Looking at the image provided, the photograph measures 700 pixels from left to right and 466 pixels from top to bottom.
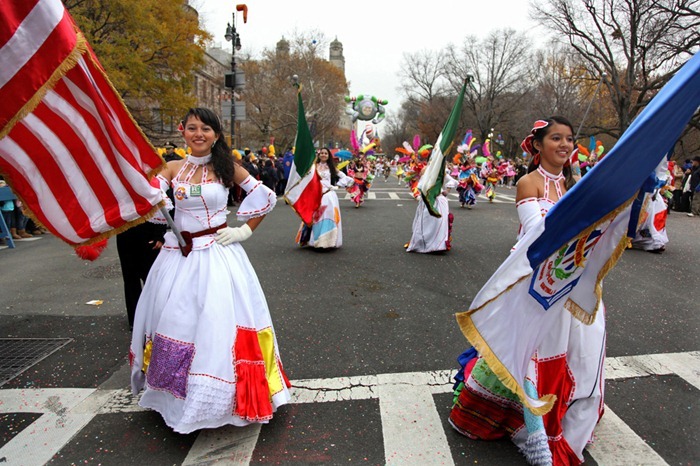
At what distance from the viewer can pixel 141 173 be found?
214 centimetres

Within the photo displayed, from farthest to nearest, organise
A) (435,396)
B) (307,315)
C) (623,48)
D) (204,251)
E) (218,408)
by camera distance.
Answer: (623,48)
(307,315)
(435,396)
(204,251)
(218,408)

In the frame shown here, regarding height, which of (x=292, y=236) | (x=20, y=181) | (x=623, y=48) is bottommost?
(x=292, y=236)

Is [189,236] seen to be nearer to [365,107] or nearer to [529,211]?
[529,211]

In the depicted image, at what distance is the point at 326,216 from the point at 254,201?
16.6ft

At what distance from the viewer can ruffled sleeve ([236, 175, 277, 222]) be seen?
3.09 m

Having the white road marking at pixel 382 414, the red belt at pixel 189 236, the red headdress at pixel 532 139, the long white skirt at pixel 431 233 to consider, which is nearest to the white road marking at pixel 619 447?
the white road marking at pixel 382 414

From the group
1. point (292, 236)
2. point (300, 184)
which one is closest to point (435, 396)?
point (300, 184)

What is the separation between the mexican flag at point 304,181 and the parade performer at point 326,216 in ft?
0.83

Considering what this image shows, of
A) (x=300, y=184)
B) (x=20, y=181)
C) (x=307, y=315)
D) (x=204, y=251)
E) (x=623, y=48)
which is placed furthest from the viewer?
(x=623, y=48)

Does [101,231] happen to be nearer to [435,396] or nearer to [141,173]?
[141,173]

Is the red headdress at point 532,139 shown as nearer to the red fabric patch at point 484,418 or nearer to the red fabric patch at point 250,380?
the red fabric patch at point 484,418

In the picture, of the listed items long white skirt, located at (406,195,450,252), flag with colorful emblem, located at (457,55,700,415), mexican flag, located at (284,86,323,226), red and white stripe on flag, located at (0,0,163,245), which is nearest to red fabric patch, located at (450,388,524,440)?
flag with colorful emblem, located at (457,55,700,415)

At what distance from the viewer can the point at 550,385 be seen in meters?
2.33

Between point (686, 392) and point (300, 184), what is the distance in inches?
228
